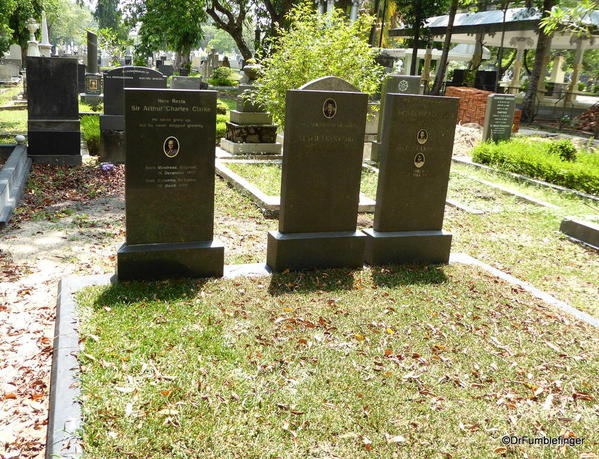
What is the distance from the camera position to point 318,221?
6.19m

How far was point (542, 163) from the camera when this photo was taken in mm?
11797

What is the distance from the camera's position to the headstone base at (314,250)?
5.99 m

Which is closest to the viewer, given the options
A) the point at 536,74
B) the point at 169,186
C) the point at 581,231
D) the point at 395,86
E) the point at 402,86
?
the point at 169,186

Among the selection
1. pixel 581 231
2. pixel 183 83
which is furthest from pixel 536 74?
pixel 581 231

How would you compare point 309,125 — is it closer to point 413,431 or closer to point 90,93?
point 413,431

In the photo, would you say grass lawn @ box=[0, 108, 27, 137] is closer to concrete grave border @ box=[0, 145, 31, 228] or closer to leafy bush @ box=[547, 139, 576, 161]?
concrete grave border @ box=[0, 145, 31, 228]

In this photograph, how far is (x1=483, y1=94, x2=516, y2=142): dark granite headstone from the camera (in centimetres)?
1456

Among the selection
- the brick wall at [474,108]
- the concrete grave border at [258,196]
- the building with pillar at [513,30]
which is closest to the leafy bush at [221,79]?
the building with pillar at [513,30]

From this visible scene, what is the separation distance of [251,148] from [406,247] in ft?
25.4

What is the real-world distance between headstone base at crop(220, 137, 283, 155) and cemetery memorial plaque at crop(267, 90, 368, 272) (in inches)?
→ 299

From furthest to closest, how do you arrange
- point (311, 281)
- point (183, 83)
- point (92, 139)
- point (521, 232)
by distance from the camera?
point (183, 83) → point (92, 139) → point (521, 232) → point (311, 281)

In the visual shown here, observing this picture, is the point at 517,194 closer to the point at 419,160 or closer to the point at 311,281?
the point at 419,160

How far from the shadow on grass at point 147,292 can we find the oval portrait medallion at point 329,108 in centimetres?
213

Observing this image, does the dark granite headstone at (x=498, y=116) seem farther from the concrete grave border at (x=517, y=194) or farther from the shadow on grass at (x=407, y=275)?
the shadow on grass at (x=407, y=275)
